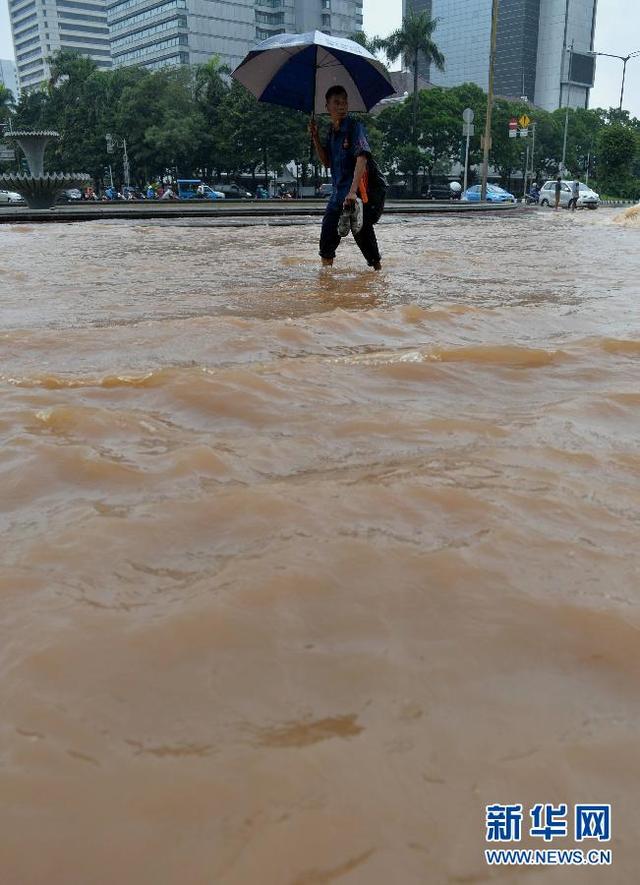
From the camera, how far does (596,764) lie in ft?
3.87

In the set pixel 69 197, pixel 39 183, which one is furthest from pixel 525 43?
pixel 39 183

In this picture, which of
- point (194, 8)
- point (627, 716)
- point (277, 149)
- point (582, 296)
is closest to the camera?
point (627, 716)

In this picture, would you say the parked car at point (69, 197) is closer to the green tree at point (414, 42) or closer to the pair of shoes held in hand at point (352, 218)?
the pair of shoes held in hand at point (352, 218)

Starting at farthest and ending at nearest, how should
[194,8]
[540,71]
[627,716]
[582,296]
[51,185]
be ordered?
[540,71]
[194,8]
[51,185]
[582,296]
[627,716]

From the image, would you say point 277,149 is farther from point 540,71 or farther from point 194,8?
point 540,71

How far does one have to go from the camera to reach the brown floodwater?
1.07 m

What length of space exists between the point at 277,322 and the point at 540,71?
5742 inches

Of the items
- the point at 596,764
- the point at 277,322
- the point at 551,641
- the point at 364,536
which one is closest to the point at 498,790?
the point at 596,764

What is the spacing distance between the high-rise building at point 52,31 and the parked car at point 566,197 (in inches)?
4530

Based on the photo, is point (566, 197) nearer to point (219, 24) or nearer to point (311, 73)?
point (311, 73)

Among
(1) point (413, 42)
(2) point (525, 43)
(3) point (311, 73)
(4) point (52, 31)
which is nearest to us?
(3) point (311, 73)

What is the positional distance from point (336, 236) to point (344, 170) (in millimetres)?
697

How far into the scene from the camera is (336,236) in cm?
738

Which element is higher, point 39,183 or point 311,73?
point 311,73
